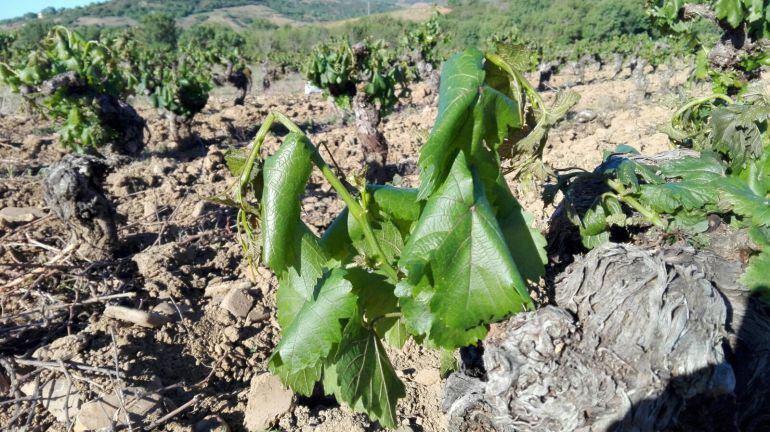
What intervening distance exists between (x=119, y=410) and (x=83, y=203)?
83.8 inches

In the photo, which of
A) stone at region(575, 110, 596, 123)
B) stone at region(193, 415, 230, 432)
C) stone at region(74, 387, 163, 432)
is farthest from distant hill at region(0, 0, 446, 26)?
stone at region(193, 415, 230, 432)

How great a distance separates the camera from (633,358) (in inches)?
58.6

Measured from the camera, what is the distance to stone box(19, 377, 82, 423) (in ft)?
8.39

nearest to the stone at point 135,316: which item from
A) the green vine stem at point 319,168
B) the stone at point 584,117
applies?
the green vine stem at point 319,168

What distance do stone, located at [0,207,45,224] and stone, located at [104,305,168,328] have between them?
7.48 ft

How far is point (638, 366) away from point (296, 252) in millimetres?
1082

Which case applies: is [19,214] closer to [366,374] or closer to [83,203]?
[83,203]

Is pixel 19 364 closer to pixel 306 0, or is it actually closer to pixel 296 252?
pixel 296 252

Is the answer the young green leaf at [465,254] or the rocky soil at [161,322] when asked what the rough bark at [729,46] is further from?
the young green leaf at [465,254]

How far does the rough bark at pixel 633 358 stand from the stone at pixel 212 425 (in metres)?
1.47

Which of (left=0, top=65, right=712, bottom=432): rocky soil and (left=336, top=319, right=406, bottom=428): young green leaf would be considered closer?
(left=336, top=319, right=406, bottom=428): young green leaf

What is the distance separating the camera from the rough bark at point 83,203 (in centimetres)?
385

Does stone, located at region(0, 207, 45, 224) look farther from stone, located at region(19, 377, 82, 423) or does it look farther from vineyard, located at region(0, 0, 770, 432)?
stone, located at region(19, 377, 82, 423)

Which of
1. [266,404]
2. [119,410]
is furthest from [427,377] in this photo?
[119,410]
